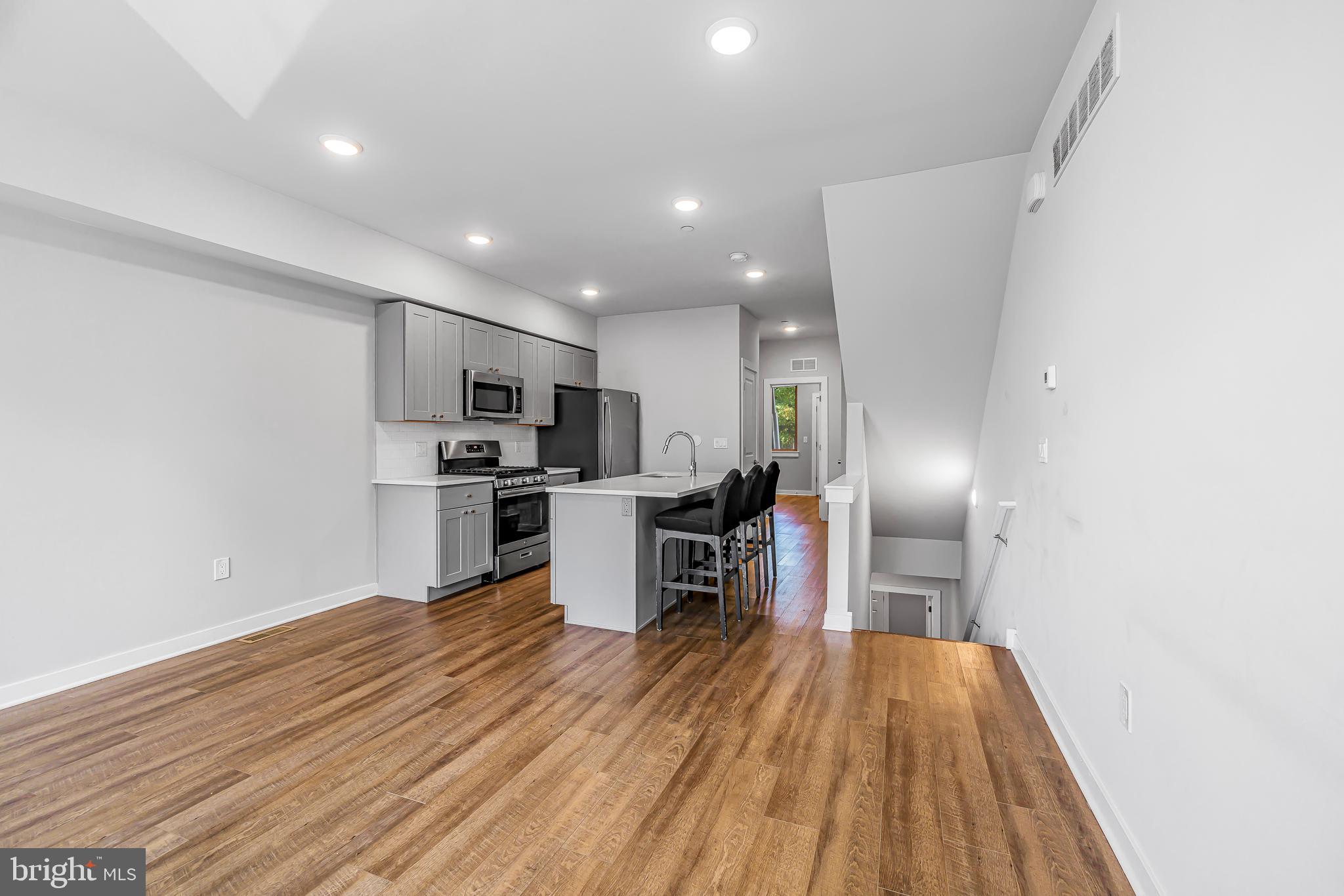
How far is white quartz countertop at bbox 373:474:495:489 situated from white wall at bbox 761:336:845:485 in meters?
5.85

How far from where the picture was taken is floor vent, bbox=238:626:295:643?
362cm

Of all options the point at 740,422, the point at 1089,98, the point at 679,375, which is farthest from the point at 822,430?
the point at 1089,98

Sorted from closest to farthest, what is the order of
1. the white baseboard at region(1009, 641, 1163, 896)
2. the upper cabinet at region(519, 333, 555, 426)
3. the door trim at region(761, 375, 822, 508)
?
the white baseboard at region(1009, 641, 1163, 896), the upper cabinet at region(519, 333, 555, 426), the door trim at region(761, 375, 822, 508)

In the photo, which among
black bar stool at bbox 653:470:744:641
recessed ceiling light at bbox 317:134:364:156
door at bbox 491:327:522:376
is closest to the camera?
recessed ceiling light at bbox 317:134:364:156

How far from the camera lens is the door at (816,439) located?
34.5ft

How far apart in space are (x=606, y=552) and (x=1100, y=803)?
2.67 metres

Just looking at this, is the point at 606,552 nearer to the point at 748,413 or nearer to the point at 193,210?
the point at 193,210

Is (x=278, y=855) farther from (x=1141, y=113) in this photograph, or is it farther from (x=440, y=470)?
(x=440, y=470)

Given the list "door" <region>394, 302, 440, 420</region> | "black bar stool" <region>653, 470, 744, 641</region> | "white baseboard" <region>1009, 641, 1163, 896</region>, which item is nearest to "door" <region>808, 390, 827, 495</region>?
"black bar stool" <region>653, 470, 744, 641</region>

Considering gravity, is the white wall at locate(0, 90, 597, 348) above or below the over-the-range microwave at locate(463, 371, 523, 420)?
above

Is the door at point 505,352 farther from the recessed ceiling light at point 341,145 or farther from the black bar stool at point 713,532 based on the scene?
the black bar stool at point 713,532

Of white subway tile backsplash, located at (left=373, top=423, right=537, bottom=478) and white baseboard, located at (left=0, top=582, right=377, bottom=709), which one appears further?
white subway tile backsplash, located at (left=373, top=423, right=537, bottom=478)

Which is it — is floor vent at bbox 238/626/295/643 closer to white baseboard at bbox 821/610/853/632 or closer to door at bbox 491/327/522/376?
door at bbox 491/327/522/376

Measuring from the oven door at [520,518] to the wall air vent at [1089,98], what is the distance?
4.01 m
